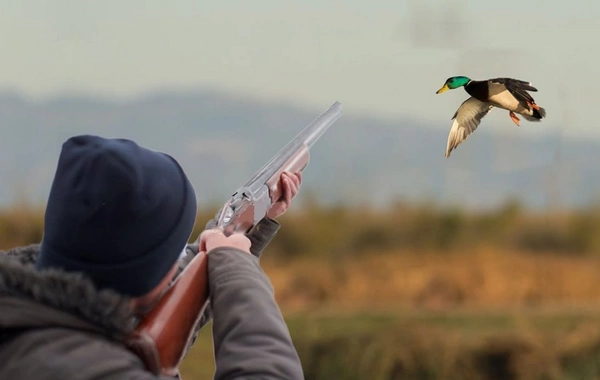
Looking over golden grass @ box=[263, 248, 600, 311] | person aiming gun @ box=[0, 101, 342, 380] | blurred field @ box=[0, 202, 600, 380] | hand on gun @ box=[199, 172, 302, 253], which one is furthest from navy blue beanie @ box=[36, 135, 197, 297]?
golden grass @ box=[263, 248, 600, 311]

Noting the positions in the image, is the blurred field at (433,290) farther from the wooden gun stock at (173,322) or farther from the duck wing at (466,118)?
the wooden gun stock at (173,322)

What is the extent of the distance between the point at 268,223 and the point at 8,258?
368 millimetres

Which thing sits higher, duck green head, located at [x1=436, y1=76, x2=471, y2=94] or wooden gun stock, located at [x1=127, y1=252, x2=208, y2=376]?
duck green head, located at [x1=436, y1=76, x2=471, y2=94]

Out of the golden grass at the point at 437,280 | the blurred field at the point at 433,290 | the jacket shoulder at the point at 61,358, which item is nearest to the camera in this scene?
the jacket shoulder at the point at 61,358

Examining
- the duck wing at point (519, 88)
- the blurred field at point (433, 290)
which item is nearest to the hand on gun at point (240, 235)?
the duck wing at point (519, 88)

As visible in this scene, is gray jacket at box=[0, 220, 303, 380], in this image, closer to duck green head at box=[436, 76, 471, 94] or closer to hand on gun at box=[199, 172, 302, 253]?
hand on gun at box=[199, 172, 302, 253]

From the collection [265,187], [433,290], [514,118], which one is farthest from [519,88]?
[433,290]

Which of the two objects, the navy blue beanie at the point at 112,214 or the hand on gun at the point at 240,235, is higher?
the navy blue beanie at the point at 112,214

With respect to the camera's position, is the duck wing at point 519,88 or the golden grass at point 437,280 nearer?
the duck wing at point 519,88

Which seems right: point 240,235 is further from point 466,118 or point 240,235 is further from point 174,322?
point 466,118

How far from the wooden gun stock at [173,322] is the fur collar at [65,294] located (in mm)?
44

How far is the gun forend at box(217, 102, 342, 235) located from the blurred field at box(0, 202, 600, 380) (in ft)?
6.38

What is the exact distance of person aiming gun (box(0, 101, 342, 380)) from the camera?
0.78 metres

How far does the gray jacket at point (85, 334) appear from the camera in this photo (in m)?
0.77
